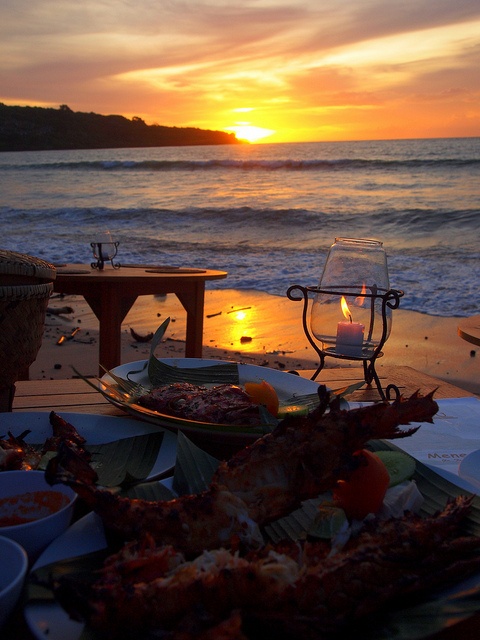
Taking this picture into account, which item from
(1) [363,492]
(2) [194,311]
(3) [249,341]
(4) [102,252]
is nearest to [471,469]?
(1) [363,492]

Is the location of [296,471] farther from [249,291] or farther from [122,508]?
[249,291]

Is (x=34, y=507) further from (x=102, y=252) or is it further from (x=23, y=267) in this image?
(x=102, y=252)

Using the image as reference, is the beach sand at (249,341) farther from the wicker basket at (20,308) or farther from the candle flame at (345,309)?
the wicker basket at (20,308)

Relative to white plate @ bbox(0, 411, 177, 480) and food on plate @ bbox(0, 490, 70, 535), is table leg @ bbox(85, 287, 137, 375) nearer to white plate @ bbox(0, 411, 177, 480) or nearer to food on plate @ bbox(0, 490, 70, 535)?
white plate @ bbox(0, 411, 177, 480)

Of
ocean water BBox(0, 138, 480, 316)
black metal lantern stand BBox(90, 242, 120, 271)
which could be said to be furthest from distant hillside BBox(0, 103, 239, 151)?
black metal lantern stand BBox(90, 242, 120, 271)

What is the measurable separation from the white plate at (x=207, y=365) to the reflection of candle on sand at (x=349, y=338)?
306 millimetres

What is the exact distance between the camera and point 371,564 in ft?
2.35

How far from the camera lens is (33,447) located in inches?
56.1

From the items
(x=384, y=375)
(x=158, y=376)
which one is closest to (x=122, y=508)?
(x=158, y=376)

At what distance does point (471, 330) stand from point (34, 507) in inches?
117

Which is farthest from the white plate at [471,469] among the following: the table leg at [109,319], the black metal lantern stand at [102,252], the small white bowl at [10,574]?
the black metal lantern stand at [102,252]

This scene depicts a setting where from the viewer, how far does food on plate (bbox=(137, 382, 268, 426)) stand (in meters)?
1.45

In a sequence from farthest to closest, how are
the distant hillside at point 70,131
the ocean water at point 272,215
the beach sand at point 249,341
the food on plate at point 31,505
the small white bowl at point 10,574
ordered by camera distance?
1. the distant hillside at point 70,131
2. the ocean water at point 272,215
3. the beach sand at point 249,341
4. the food on plate at point 31,505
5. the small white bowl at point 10,574

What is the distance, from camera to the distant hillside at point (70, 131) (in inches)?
1847
